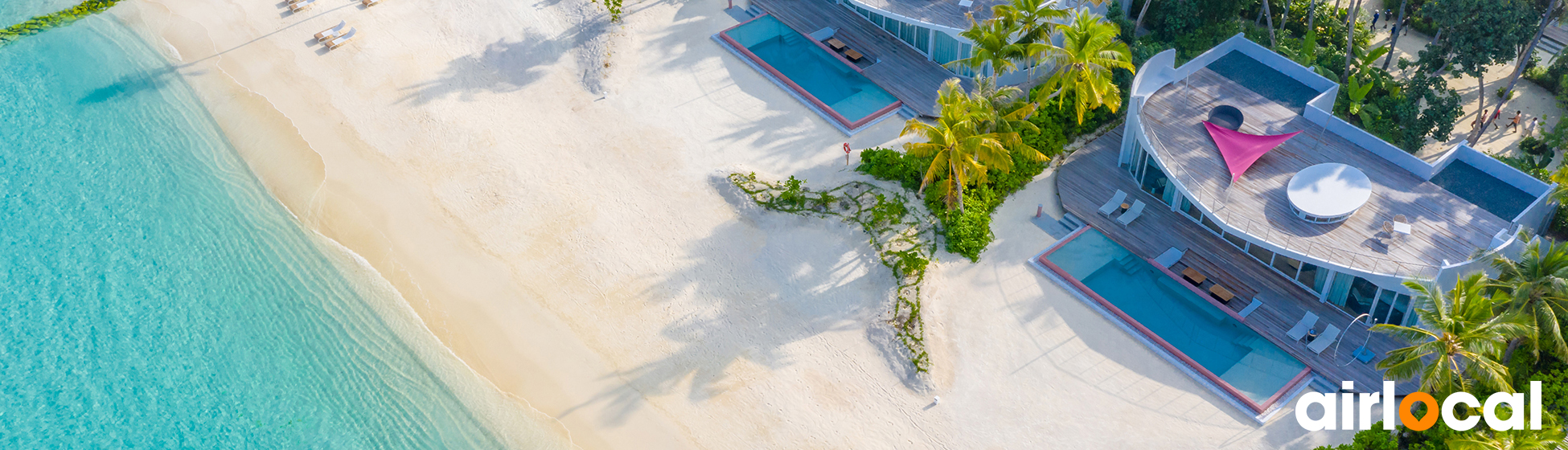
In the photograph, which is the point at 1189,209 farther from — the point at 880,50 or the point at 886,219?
the point at 880,50

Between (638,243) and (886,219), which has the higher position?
(886,219)

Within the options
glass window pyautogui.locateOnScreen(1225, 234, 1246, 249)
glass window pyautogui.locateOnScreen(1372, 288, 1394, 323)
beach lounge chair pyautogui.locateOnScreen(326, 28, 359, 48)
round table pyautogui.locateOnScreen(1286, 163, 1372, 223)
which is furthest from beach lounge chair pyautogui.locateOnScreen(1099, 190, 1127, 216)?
beach lounge chair pyautogui.locateOnScreen(326, 28, 359, 48)

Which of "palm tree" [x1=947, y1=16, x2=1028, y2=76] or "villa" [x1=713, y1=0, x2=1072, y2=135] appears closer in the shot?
"palm tree" [x1=947, y1=16, x2=1028, y2=76]

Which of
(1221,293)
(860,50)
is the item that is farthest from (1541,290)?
(860,50)

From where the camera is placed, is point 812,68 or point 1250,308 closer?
point 1250,308

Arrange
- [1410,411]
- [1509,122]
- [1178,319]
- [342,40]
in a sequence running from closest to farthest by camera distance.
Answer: [1410,411] < [1178,319] < [1509,122] < [342,40]

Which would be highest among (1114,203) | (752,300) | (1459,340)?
(1459,340)

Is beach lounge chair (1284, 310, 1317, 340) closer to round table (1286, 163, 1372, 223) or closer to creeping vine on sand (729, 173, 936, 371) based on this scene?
round table (1286, 163, 1372, 223)

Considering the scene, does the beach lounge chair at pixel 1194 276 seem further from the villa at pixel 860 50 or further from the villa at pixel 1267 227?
the villa at pixel 860 50
